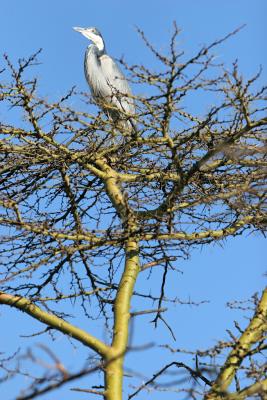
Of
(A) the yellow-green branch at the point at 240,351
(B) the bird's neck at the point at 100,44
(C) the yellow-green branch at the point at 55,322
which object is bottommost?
(A) the yellow-green branch at the point at 240,351

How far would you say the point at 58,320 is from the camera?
4.06m

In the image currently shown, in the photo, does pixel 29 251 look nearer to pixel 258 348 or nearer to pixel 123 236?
pixel 123 236

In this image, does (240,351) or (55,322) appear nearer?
(240,351)

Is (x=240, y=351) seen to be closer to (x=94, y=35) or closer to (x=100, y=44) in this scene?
(x=100, y=44)

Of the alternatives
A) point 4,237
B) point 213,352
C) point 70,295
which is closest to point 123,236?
point 70,295

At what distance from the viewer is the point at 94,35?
9.84 metres

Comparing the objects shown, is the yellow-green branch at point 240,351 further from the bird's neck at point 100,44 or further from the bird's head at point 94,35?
the bird's head at point 94,35

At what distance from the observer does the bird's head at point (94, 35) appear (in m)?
9.58

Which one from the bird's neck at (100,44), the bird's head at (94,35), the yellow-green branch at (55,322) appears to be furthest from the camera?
the bird's head at (94,35)

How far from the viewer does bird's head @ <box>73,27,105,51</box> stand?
9.58m

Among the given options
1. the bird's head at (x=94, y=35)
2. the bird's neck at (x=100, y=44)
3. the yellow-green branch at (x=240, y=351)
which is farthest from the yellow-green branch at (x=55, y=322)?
the bird's head at (x=94, y=35)

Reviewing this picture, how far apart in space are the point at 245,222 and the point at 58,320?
1.26 m

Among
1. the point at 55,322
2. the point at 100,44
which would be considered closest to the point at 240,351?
the point at 55,322

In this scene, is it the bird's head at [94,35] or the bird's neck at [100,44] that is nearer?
the bird's neck at [100,44]
